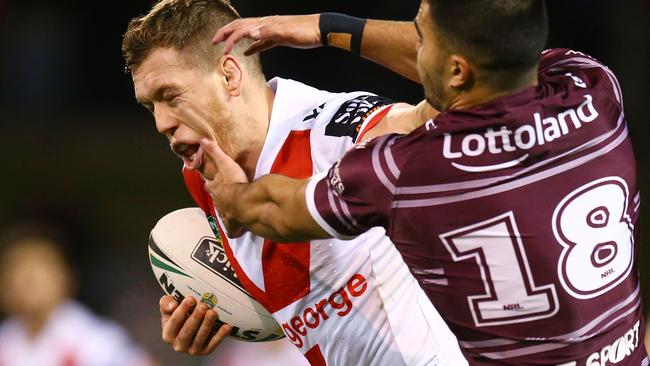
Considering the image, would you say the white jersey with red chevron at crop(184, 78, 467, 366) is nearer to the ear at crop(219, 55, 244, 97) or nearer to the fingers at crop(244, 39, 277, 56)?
the ear at crop(219, 55, 244, 97)

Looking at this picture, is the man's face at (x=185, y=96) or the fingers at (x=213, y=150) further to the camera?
the man's face at (x=185, y=96)

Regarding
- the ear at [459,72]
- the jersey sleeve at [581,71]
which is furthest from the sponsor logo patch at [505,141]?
the jersey sleeve at [581,71]

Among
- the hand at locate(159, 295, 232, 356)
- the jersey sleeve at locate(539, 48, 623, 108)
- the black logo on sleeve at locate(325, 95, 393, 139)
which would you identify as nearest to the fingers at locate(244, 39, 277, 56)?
the black logo on sleeve at locate(325, 95, 393, 139)

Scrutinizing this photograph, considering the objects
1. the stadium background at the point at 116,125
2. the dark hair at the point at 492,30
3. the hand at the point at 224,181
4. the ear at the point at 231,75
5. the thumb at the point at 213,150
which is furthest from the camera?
the stadium background at the point at 116,125

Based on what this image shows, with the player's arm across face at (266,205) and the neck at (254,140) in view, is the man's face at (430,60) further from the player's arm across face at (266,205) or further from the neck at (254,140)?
the neck at (254,140)

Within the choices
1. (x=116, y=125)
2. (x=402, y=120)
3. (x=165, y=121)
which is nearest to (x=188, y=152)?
(x=165, y=121)

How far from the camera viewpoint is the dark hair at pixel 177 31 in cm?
374

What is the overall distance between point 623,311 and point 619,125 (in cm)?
50

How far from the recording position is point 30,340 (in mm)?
7547

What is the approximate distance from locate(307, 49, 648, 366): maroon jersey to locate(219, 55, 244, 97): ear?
31.4 inches

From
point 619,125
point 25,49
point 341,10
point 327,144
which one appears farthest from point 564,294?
point 25,49

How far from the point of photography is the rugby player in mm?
3686

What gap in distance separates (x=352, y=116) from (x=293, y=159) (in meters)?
0.24

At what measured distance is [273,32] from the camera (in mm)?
3367
